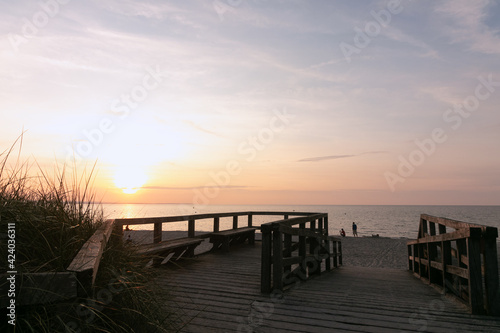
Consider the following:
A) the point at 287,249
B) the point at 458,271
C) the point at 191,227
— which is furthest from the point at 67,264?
the point at 191,227

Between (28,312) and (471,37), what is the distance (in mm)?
11466

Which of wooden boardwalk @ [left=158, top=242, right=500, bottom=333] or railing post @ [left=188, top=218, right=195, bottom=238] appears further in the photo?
railing post @ [left=188, top=218, right=195, bottom=238]

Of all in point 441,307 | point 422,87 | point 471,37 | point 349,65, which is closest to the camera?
point 441,307

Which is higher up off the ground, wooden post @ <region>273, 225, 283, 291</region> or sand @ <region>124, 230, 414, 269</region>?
wooden post @ <region>273, 225, 283, 291</region>

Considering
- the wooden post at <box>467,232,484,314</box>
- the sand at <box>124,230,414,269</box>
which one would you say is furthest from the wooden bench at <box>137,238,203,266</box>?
the sand at <box>124,230,414,269</box>

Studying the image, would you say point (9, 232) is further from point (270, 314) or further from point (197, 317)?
point (270, 314)

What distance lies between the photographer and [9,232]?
102 inches

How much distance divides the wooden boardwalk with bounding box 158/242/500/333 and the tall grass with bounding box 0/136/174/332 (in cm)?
52

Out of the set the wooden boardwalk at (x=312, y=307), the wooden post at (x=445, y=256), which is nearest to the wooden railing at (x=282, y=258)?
the wooden boardwalk at (x=312, y=307)

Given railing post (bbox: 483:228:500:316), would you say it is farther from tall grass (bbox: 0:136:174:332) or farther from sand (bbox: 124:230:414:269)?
sand (bbox: 124:230:414:269)

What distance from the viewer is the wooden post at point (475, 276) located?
429 centimetres

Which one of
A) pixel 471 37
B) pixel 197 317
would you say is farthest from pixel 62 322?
pixel 471 37

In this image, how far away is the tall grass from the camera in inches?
87.4

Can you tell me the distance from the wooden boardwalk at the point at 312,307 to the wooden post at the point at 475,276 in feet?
0.51
